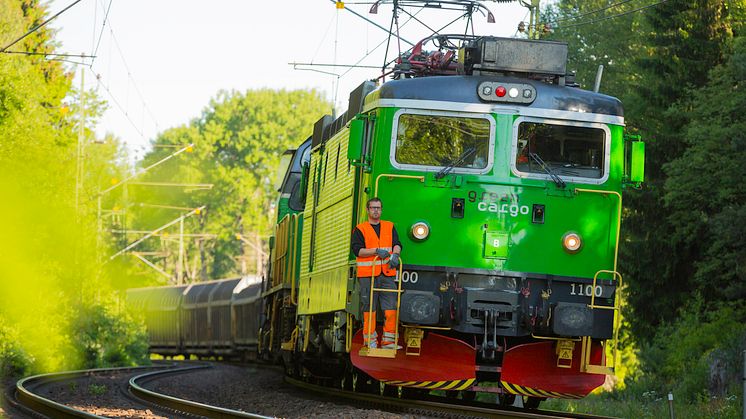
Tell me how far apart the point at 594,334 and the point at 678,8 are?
17426 millimetres

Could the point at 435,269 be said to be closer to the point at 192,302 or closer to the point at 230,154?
the point at 192,302

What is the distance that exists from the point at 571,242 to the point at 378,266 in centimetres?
214

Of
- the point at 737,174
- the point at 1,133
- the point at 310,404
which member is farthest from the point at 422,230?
the point at 1,133

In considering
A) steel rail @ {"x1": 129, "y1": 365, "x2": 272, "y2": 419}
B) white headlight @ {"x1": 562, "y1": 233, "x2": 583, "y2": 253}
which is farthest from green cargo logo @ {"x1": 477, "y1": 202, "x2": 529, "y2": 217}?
steel rail @ {"x1": 129, "y1": 365, "x2": 272, "y2": 419}

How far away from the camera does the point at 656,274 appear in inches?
1183

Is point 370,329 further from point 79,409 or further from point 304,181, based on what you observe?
point 304,181

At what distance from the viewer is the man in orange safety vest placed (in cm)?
1280

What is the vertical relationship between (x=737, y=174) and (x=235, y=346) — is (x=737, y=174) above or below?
above

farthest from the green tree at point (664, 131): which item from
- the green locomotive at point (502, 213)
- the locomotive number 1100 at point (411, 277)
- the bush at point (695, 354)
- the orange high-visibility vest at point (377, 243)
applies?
the orange high-visibility vest at point (377, 243)

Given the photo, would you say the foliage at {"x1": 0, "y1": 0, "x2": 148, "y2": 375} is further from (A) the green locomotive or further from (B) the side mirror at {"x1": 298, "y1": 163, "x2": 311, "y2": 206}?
(A) the green locomotive

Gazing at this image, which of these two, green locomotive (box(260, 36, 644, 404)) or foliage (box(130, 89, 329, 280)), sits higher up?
foliage (box(130, 89, 329, 280))

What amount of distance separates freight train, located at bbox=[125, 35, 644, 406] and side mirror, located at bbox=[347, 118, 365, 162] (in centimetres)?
2

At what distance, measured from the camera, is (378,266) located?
1288cm

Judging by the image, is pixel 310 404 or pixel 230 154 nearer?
pixel 310 404
